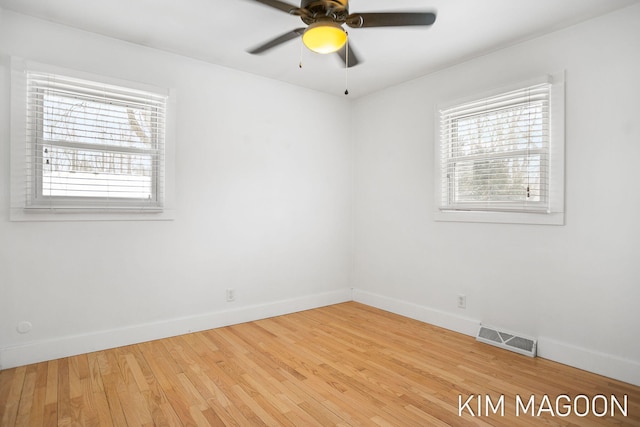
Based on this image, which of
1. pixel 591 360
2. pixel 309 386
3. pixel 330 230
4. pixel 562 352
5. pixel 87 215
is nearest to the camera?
pixel 309 386

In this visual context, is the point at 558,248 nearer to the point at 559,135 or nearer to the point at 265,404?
the point at 559,135

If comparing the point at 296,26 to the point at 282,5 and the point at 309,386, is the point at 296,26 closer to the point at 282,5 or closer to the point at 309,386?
the point at 282,5

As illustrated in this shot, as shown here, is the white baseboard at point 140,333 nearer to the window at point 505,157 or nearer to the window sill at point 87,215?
the window sill at point 87,215

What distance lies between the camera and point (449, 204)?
3621 mm

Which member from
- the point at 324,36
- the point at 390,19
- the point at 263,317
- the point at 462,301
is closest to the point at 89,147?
the point at 324,36

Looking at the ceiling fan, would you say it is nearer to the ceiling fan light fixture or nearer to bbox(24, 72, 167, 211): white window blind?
the ceiling fan light fixture

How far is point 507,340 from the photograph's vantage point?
305cm

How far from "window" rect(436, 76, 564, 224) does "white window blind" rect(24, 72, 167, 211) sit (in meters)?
2.85

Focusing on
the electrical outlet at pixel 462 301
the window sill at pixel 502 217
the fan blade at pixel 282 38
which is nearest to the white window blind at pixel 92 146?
the fan blade at pixel 282 38

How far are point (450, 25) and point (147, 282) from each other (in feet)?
11.1

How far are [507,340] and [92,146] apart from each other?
392 cm

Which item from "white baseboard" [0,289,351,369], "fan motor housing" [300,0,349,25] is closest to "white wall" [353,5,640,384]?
"white baseboard" [0,289,351,369]

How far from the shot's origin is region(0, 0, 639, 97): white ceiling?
8.21ft

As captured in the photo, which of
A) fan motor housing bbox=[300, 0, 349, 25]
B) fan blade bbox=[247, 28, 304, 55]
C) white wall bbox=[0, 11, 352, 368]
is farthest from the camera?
white wall bbox=[0, 11, 352, 368]
